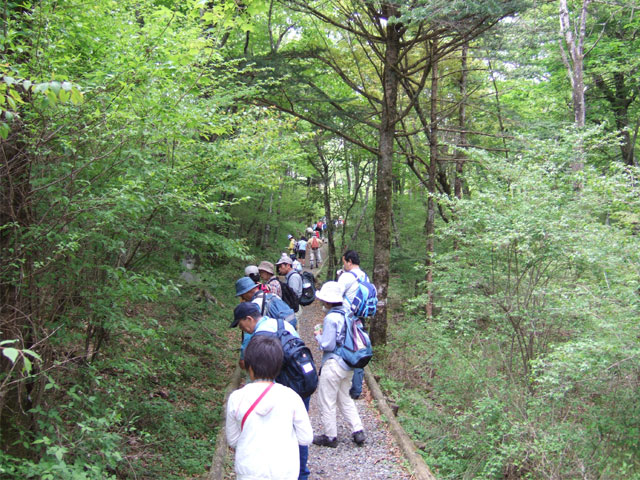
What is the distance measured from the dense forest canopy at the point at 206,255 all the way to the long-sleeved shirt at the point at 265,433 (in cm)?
102

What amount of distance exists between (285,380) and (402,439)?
9.05 feet

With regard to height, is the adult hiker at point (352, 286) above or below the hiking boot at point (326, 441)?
above

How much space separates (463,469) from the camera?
5.80 m

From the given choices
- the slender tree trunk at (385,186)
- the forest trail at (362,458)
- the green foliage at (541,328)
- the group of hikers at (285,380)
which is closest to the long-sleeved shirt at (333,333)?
the group of hikers at (285,380)

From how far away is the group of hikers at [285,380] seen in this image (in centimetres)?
280

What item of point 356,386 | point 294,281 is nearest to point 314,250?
point 294,281

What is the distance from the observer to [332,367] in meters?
5.41

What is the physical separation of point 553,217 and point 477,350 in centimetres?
335

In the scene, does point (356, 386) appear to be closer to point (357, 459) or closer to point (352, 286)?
point (357, 459)

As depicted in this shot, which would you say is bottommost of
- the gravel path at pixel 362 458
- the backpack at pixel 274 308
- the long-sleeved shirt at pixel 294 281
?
the gravel path at pixel 362 458

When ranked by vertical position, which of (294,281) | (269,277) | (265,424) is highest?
(269,277)

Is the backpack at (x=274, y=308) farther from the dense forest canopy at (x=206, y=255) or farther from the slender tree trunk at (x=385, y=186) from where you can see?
the slender tree trunk at (x=385, y=186)

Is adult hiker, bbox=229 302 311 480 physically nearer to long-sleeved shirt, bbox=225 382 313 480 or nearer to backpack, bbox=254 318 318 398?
backpack, bbox=254 318 318 398

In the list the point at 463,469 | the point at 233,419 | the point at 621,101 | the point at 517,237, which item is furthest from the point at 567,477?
the point at 621,101
